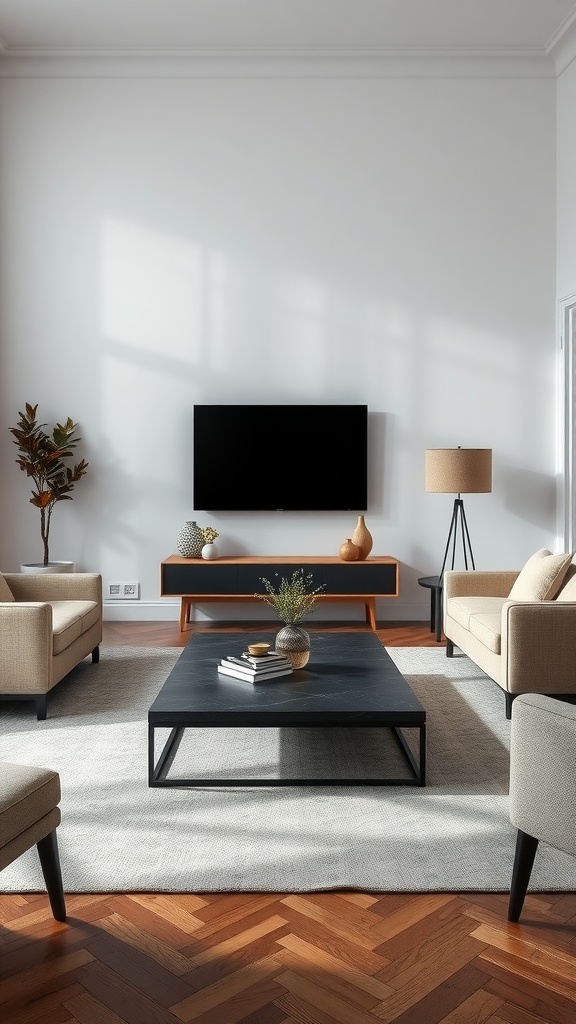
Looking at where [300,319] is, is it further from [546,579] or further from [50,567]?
[546,579]

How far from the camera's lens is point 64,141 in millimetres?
6254

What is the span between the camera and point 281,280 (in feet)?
20.6

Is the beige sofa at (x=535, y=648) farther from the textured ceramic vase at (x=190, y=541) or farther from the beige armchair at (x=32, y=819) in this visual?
the textured ceramic vase at (x=190, y=541)

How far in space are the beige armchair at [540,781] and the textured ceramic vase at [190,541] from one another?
4098mm

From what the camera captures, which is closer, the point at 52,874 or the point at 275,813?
the point at 52,874

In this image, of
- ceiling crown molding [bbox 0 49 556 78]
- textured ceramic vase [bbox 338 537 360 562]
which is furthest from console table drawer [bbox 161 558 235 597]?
ceiling crown molding [bbox 0 49 556 78]

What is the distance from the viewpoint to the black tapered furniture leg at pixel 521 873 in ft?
7.03

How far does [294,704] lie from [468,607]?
1.77m

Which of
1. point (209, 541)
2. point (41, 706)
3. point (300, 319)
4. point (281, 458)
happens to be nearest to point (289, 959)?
point (41, 706)

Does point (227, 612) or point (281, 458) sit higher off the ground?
point (281, 458)

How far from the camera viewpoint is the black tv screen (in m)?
6.29

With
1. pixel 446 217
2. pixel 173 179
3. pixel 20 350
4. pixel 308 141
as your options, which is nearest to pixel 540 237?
pixel 446 217

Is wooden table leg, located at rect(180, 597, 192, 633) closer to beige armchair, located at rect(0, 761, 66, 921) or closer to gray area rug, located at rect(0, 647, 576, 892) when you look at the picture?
gray area rug, located at rect(0, 647, 576, 892)

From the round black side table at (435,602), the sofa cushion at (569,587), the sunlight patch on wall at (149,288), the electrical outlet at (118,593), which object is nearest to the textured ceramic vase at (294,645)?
the sofa cushion at (569,587)
